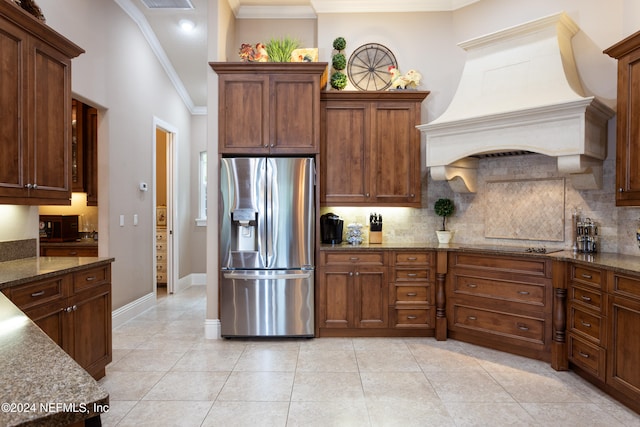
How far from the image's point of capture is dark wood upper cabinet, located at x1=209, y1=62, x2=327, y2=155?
3855 millimetres

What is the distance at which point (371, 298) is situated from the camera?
3914mm

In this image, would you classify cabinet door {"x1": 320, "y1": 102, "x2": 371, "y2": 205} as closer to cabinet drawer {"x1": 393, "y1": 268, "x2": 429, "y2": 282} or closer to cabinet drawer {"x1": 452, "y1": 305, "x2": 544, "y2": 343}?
cabinet drawer {"x1": 393, "y1": 268, "x2": 429, "y2": 282}

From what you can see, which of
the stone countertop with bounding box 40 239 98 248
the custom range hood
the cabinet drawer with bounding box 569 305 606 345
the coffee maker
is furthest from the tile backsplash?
the stone countertop with bounding box 40 239 98 248

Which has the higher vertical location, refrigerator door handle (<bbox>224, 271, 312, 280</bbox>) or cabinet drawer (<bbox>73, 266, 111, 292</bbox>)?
cabinet drawer (<bbox>73, 266, 111, 292</bbox>)

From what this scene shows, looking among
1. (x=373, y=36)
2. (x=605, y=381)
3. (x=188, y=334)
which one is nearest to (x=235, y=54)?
(x=373, y=36)

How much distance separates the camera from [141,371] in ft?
10.2

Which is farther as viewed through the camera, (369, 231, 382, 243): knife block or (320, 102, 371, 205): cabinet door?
(369, 231, 382, 243): knife block

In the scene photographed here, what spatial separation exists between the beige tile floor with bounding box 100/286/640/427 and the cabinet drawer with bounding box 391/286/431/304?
39cm

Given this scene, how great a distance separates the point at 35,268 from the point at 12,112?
97cm

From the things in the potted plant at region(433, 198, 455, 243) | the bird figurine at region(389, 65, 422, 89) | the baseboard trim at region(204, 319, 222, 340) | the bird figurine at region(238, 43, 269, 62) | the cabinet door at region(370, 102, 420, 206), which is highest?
the bird figurine at region(238, 43, 269, 62)

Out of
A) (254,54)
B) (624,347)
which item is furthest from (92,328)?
(624,347)

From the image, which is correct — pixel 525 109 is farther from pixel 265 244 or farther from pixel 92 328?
pixel 92 328

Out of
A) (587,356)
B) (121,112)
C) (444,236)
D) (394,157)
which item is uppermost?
(121,112)

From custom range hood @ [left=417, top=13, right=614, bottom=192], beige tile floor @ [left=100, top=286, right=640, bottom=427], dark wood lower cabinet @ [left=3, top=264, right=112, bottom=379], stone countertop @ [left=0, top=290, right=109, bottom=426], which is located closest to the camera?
stone countertop @ [left=0, top=290, right=109, bottom=426]
